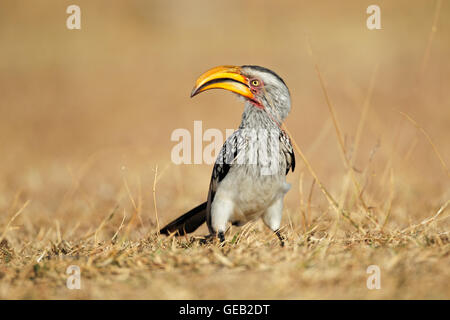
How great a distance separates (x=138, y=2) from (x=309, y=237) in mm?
19508

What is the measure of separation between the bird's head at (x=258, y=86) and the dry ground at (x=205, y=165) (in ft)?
1.20

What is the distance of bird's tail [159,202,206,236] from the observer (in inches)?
165

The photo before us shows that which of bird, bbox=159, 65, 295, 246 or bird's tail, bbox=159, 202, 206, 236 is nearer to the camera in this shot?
bird, bbox=159, 65, 295, 246

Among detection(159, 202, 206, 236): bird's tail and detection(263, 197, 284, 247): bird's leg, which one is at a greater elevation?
detection(263, 197, 284, 247): bird's leg

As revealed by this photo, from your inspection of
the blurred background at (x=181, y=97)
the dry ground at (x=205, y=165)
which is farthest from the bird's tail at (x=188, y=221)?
the blurred background at (x=181, y=97)

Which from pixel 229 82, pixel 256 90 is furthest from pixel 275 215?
pixel 229 82

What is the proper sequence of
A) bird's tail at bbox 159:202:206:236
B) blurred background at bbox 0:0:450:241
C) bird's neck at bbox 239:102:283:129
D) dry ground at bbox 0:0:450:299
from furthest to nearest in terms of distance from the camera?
blurred background at bbox 0:0:450:241, bird's tail at bbox 159:202:206:236, bird's neck at bbox 239:102:283:129, dry ground at bbox 0:0:450:299

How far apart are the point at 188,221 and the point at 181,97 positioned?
9170mm

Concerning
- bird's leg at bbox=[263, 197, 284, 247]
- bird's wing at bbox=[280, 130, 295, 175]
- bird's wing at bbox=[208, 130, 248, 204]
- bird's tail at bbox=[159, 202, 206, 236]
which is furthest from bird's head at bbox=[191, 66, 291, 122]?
bird's tail at bbox=[159, 202, 206, 236]

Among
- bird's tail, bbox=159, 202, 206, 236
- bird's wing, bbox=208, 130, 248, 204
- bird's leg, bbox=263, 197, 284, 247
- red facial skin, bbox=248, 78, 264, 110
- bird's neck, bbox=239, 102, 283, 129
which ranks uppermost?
red facial skin, bbox=248, 78, 264, 110

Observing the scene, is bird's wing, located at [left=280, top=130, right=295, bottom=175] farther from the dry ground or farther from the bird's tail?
the bird's tail

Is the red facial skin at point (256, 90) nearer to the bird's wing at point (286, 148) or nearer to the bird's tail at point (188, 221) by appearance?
the bird's wing at point (286, 148)

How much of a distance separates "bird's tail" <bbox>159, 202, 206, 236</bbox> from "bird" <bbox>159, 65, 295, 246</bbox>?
12mm

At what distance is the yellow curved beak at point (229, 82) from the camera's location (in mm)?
3957
